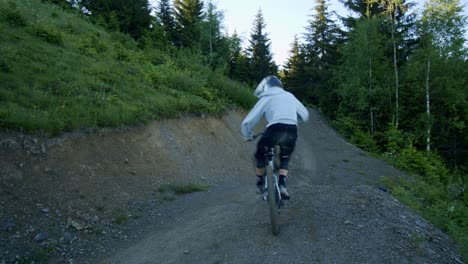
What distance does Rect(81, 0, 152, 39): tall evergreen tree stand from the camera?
2637 centimetres

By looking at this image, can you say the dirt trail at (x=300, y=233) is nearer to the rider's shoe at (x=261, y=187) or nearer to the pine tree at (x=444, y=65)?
the rider's shoe at (x=261, y=187)

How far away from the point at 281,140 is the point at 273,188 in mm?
783

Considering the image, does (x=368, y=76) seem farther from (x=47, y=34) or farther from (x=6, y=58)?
(x=6, y=58)

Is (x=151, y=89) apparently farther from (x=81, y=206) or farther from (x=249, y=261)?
(x=249, y=261)

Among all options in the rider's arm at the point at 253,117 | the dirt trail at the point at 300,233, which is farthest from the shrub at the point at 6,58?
the rider's arm at the point at 253,117

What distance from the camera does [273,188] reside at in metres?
5.12

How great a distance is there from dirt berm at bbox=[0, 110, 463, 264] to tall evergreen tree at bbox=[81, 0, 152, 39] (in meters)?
19.1

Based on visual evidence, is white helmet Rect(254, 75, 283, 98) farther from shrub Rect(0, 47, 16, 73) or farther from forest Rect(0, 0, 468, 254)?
shrub Rect(0, 47, 16, 73)

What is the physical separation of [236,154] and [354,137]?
52.7ft

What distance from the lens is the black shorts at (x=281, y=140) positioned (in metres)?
5.29

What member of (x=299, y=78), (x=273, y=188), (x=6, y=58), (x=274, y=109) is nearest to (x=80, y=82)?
(x=6, y=58)

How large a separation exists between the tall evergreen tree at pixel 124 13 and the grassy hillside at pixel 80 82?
6153 mm

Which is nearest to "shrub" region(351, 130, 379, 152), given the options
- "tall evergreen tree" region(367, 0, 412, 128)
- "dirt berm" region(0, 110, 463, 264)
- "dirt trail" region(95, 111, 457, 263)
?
"tall evergreen tree" region(367, 0, 412, 128)

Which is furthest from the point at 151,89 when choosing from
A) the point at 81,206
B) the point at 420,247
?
the point at 420,247
